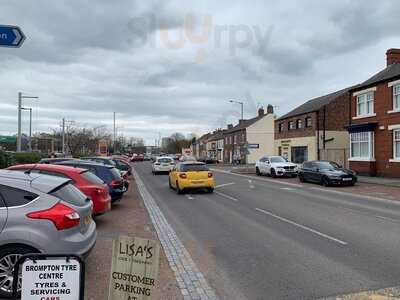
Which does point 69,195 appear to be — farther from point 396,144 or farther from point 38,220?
point 396,144

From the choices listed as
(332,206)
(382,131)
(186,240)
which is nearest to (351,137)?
(382,131)

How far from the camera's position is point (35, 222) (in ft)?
17.3

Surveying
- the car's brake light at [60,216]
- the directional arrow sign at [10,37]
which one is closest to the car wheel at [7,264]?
the car's brake light at [60,216]

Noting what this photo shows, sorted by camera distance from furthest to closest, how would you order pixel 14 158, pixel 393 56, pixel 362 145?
pixel 393 56 → pixel 362 145 → pixel 14 158

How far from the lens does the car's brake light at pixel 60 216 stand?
5355 mm

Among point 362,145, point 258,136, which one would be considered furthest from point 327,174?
point 258,136

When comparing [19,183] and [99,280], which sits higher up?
[19,183]

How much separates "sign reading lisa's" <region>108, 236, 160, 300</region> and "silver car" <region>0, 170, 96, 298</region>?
84.5 inches

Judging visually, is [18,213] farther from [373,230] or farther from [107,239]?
[373,230]

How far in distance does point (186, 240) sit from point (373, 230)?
172 inches

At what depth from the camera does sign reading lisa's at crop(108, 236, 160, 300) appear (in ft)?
11.1

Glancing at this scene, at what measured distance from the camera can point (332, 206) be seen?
14.4 metres

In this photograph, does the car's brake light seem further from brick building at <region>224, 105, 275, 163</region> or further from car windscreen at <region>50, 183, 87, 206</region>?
brick building at <region>224, 105, 275, 163</region>

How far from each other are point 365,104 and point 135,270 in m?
30.9
